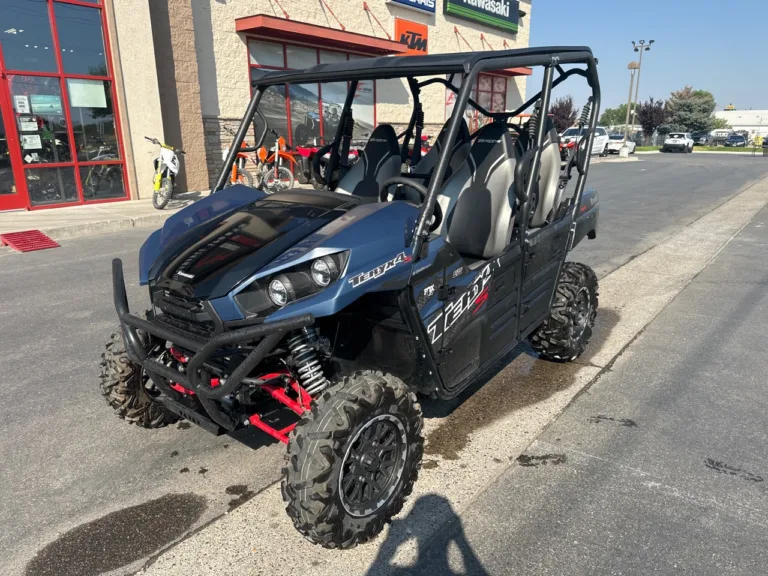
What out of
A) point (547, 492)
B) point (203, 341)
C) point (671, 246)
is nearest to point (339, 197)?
point (203, 341)

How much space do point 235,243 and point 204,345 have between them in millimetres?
551

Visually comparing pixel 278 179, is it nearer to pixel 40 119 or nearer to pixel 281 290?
pixel 40 119

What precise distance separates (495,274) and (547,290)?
2.83 feet

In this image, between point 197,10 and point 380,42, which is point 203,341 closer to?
point 197,10

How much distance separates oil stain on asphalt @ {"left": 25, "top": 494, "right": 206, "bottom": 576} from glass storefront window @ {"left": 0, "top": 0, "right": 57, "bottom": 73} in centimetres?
1101

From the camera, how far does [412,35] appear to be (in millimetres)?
20031

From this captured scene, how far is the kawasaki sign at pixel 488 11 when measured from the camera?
21625 mm

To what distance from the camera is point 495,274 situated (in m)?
3.15

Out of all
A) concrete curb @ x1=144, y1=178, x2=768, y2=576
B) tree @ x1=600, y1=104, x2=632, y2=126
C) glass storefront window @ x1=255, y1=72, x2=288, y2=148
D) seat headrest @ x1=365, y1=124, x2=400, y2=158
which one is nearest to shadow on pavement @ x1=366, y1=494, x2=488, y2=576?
concrete curb @ x1=144, y1=178, x2=768, y2=576

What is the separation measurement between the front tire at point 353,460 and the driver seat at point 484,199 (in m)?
1.05

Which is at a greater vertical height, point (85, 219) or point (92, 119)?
point (92, 119)

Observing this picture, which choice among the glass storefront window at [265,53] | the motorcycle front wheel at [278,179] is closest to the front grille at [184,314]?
the motorcycle front wheel at [278,179]

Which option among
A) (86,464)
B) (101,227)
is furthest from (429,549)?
(101,227)

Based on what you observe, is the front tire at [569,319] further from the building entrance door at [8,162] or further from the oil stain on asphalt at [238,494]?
the building entrance door at [8,162]
